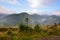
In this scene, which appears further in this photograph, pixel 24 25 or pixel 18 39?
pixel 24 25

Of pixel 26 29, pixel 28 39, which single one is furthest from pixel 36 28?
pixel 28 39

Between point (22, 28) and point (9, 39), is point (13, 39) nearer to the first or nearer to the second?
point (9, 39)

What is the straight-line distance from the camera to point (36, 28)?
4322 centimetres

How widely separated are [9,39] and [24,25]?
52.8ft

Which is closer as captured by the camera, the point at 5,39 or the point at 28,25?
the point at 5,39

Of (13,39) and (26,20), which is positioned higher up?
(26,20)

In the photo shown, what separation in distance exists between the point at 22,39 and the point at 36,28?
15.0m

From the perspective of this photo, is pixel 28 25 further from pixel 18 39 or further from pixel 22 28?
pixel 18 39

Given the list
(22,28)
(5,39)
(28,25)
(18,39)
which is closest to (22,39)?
(18,39)

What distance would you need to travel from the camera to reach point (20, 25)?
43.0 metres

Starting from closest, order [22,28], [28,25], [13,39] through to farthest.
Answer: [13,39], [22,28], [28,25]

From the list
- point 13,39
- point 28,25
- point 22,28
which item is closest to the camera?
point 13,39

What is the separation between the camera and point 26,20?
43.7 metres

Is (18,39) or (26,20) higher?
(26,20)
